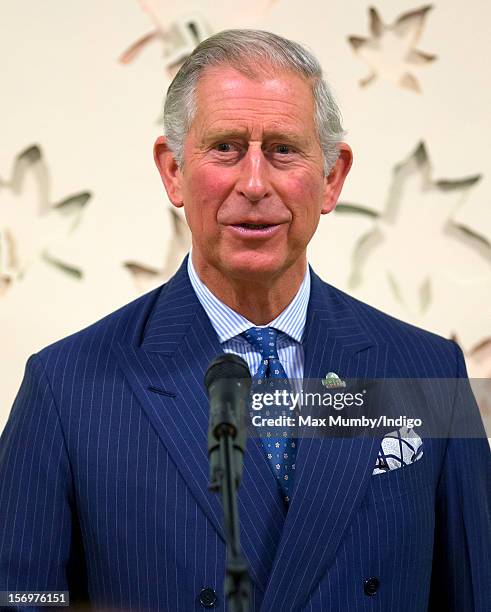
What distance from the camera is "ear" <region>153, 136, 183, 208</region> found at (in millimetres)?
1666

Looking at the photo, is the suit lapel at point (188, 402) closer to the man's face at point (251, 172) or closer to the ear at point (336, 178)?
the man's face at point (251, 172)

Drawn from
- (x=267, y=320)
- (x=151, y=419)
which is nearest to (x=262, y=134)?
(x=267, y=320)

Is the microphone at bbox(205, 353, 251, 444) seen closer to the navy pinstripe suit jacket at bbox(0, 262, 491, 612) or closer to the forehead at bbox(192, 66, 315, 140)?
the navy pinstripe suit jacket at bbox(0, 262, 491, 612)

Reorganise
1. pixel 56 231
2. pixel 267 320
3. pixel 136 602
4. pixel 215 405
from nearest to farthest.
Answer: pixel 215 405
pixel 136 602
pixel 267 320
pixel 56 231

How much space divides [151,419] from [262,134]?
413 mm

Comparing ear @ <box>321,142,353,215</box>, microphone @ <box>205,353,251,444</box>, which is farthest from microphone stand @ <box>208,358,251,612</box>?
ear @ <box>321,142,353,215</box>

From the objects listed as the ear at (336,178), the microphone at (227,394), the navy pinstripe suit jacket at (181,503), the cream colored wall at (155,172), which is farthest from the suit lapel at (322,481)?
the cream colored wall at (155,172)

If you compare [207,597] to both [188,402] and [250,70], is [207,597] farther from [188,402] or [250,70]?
[250,70]

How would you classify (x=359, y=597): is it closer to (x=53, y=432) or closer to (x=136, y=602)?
(x=136, y=602)

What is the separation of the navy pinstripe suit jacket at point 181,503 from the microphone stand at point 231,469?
18.7 inches

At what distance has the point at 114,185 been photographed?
237cm

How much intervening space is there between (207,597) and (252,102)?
0.66 meters

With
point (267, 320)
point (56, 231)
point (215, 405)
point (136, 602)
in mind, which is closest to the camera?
point (215, 405)

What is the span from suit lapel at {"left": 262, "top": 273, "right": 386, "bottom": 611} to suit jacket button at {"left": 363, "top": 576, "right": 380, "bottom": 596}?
55mm
